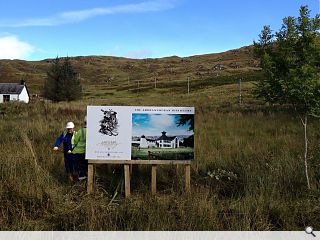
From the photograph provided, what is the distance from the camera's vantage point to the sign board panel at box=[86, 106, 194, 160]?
7.06 m

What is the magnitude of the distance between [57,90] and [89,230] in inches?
2229

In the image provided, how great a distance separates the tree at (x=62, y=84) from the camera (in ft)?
194

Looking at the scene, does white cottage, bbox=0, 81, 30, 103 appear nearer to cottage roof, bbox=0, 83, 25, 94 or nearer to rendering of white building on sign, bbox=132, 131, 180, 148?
cottage roof, bbox=0, 83, 25, 94

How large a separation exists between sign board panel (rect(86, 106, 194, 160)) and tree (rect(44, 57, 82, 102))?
53086 mm

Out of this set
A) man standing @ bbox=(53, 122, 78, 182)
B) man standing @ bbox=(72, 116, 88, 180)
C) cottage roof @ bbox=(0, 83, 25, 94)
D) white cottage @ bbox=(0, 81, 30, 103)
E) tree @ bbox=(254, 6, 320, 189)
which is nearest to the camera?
tree @ bbox=(254, 6, 320, 189)

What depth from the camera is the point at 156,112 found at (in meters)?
7.13

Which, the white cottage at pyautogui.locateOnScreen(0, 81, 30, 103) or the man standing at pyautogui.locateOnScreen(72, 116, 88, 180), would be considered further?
the white cottage at pyautogui.locateOnScreen(0, 81, 30, 103)

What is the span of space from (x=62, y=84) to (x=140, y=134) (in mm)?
54028

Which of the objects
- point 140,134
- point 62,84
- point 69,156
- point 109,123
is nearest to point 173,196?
point 140,134

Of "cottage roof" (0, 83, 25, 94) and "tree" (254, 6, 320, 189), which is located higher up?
"cottage roof" (0, 83, 25, 94)

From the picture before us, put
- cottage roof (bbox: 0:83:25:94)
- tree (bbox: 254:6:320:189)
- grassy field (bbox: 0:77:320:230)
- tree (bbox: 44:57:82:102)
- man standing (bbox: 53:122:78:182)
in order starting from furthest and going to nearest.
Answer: cottage roof (bbox: 0:83:25:94) → tree (bbox: 44:57:82:102) → man standing (bbox: 53:122:78:182) → tree (bbox: 254:6:320:189) → grassy field (bbox: 0:77:320:230)

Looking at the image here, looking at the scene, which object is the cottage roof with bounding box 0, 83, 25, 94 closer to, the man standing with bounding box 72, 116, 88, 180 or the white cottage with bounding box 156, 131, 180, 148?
the man standing with bounding box 72, 116, 88, 180

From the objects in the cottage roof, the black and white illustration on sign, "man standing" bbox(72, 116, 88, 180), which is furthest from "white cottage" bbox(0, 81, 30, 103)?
the black and white illustration on sign

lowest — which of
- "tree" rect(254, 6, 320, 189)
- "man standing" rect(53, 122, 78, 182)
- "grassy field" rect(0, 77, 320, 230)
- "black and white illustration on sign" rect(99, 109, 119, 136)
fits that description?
"grassy field" rect(0, 77, 320, 230)
